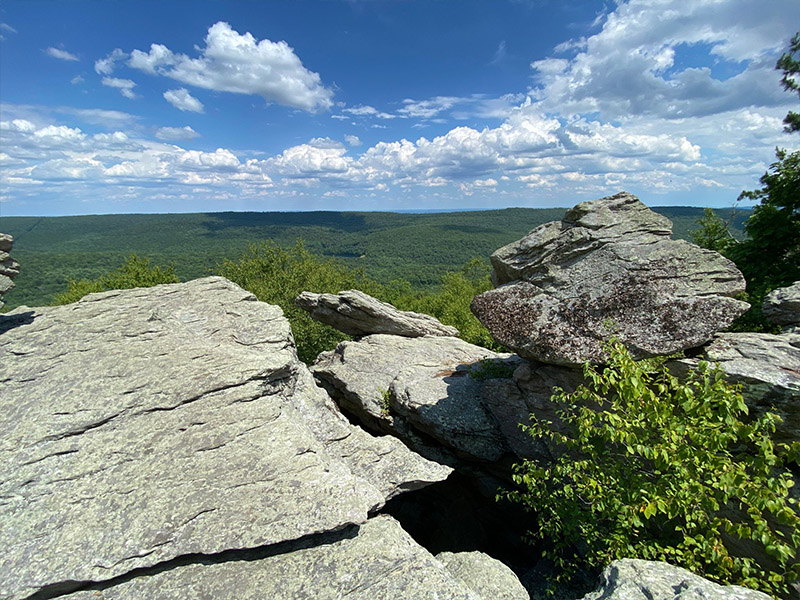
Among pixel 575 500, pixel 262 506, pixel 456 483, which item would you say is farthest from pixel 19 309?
pixel 575 500

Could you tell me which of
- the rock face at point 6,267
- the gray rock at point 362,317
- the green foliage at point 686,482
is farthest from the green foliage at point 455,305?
the rock face at point 6,267

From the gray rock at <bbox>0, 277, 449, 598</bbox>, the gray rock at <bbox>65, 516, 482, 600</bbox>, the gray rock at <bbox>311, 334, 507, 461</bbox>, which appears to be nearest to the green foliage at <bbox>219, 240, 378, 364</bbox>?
the gray rock at <bbox>311, 334, 507, 461</bbox>

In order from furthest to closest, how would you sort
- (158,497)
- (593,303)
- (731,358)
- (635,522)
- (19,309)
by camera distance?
(19,309)
(593,303)
(731,358)
(158,497)
(635,522)

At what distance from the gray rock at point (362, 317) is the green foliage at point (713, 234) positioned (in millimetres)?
15996

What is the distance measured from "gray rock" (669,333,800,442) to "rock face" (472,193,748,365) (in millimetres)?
579

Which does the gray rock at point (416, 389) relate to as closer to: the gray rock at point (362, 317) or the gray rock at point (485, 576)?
the gray rock at point (362, 317)

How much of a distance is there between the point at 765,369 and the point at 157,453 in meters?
13.0

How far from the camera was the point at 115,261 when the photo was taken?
138 metres

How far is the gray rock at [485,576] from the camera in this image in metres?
9.14

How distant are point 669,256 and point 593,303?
257 centimetres

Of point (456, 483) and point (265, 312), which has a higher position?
point (265, 312)

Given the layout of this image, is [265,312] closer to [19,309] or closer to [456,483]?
[19,309]

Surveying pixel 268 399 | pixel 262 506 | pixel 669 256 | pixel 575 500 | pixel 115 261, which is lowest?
pixel 115 261

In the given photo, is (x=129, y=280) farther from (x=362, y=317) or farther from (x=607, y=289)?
(x=607, y=289)
